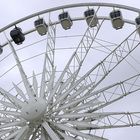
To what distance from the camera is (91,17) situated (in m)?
32.0

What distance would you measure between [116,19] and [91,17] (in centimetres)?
186

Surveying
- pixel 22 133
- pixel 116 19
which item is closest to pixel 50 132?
pixel 22 133

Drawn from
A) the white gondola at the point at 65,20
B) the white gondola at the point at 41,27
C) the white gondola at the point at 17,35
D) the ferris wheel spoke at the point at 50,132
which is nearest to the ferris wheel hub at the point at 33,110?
the ferris wheel spoke at the point at 50,132

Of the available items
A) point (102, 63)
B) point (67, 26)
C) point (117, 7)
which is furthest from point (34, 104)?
point (67, 26)

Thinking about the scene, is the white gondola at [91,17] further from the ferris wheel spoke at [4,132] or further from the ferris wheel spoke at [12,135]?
the ferris wheel spoke at [12,135]

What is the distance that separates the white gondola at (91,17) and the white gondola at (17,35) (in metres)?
3.99

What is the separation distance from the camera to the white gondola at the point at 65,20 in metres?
32.3

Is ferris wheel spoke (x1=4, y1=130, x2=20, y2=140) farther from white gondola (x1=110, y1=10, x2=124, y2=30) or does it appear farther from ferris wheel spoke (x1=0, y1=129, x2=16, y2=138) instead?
white gondola (x1=110, y1=10, x2=124, y2=30)

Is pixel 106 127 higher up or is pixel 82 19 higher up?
pixel 82 19

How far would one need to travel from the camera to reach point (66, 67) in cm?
2664

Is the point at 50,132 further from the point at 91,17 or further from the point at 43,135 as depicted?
the point at 91,17

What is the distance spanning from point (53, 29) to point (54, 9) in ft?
6.85

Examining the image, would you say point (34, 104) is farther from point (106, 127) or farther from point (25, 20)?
point (25, 20)

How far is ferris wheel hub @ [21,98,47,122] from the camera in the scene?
23547mm
